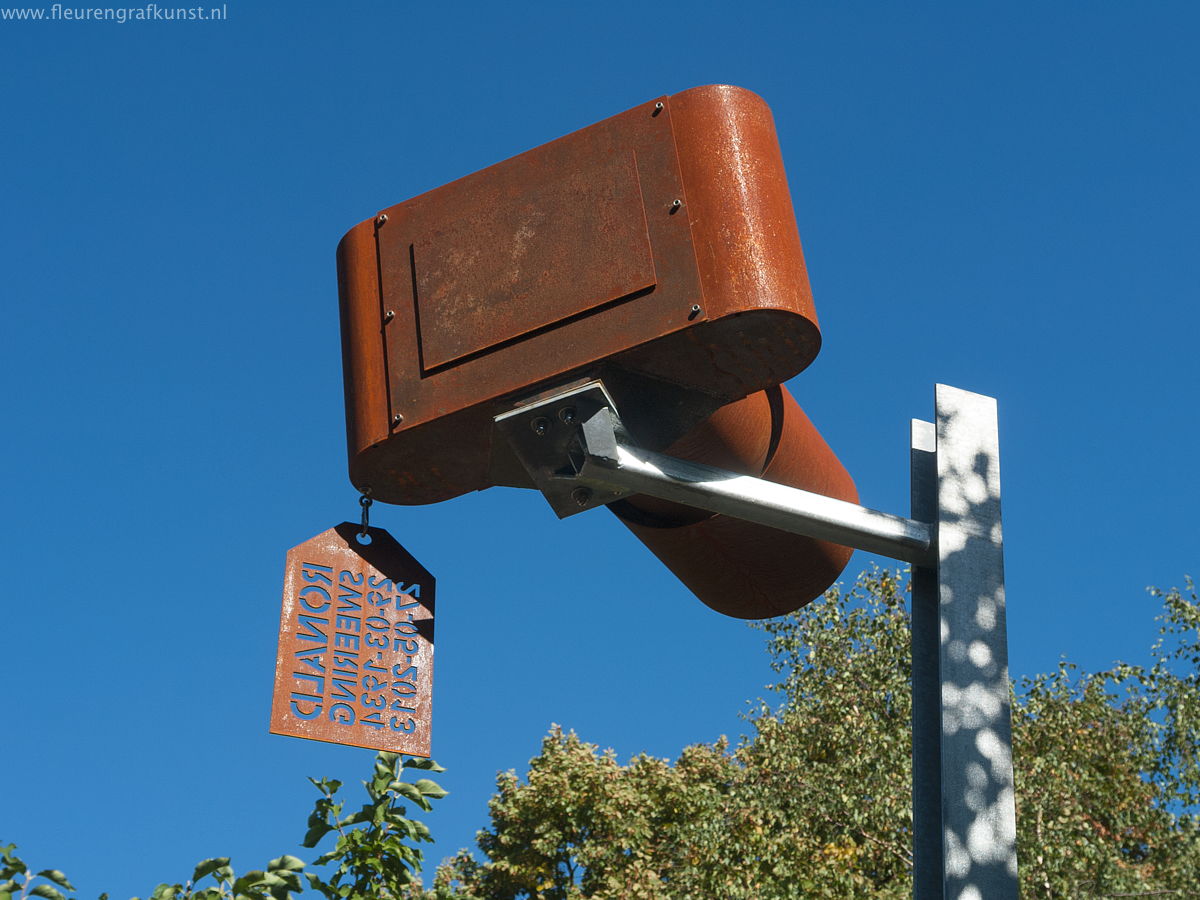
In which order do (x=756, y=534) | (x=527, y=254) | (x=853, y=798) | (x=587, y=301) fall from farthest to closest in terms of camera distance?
(x=853, y=798) → (x=756, y=534) → (x=527, y=254) → (x=587, y=301)

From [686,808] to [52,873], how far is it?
60.2 ft

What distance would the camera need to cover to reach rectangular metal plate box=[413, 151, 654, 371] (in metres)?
3.01

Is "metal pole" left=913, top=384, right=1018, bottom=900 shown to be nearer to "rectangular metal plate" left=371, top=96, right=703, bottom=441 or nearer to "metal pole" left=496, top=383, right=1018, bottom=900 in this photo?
"metal pole" left=496, top=383, right=1018, bottom=900

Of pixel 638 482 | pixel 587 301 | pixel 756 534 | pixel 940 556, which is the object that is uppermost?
pixel 587 301

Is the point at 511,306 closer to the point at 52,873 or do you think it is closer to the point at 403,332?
the point at 403,332

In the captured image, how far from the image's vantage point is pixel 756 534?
11.9ft

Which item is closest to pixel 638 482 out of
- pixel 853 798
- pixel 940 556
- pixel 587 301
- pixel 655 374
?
pixel 655 374

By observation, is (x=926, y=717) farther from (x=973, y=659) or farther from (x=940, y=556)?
(x=940, y=556)

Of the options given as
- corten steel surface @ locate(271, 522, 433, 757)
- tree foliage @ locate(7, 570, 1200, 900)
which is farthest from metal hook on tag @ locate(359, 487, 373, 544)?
tree foliage @ locate(7, 570, 1200, 900)

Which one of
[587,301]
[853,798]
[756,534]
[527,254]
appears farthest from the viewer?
[853,798]

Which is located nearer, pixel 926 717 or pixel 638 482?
pixel 638 482

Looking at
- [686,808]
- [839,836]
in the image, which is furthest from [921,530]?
[686,808]

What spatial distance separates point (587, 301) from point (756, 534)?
35.6 inches

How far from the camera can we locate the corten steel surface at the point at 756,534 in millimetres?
3441
